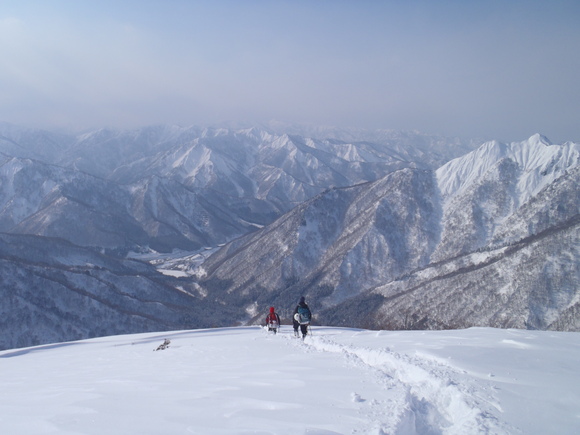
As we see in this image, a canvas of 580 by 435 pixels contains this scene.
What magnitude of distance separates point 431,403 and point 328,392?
275 centimetres

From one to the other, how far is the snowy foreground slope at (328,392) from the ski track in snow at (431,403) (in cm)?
3

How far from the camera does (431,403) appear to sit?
1116 centimetres

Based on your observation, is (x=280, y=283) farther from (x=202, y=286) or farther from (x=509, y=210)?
(x=509, y=210)

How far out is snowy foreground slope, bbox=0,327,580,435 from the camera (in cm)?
949

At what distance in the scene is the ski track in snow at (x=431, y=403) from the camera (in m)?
9.59

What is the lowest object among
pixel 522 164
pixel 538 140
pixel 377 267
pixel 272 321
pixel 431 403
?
pixel 431 403

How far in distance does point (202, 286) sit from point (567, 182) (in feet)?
363

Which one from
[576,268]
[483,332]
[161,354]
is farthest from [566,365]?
[576,268]

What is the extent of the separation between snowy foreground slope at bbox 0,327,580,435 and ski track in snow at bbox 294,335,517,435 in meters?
0.03

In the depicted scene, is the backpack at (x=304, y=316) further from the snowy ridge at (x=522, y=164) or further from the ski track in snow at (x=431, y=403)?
the snowy ridge at (x=522, y=164)

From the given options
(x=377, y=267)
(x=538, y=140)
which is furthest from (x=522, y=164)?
(x=377, y=267)

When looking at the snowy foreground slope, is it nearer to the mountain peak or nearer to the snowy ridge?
the snowy ridge

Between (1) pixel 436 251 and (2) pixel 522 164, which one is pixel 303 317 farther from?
(2) pixel 522 164

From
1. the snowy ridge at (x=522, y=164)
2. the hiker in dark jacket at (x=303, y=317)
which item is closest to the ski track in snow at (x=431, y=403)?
the hiker in dark jacket at (x=303, y=317)
